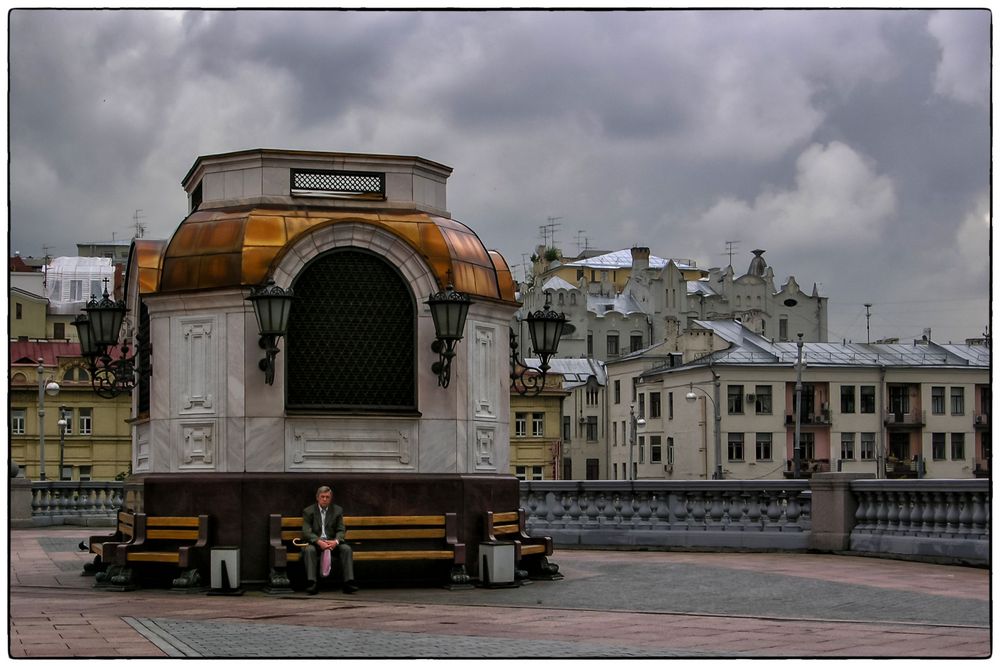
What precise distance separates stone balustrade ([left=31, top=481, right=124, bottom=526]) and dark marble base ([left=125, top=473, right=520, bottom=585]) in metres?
18.6

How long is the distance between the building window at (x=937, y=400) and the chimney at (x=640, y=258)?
4231cm

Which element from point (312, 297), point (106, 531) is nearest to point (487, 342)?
point (312, 297)

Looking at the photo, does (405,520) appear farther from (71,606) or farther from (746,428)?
(746,428)

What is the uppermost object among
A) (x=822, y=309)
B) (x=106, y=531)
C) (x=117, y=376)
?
(x=822, y=309)

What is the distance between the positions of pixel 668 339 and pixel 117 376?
89.8m

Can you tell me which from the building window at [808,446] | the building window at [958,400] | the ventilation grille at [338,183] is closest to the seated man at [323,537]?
the ventilation grille at [338,183]

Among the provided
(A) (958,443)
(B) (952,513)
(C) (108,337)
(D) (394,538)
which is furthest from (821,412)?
(D) (394,538)

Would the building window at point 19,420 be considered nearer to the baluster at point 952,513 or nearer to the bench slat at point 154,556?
the bench slat at point 154,556

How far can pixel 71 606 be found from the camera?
53.1ft

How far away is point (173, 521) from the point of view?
18016 mm

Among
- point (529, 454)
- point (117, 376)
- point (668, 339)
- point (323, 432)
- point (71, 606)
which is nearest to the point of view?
point (71, 606)

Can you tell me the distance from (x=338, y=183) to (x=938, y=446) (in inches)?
3357

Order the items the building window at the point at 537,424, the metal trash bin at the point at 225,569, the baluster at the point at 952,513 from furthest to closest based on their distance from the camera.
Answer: the building window at the point at 537,424 → the baluster at the point at 952,513 → the metal trash bin at the point at 225,569

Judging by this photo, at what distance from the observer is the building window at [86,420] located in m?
92.7
